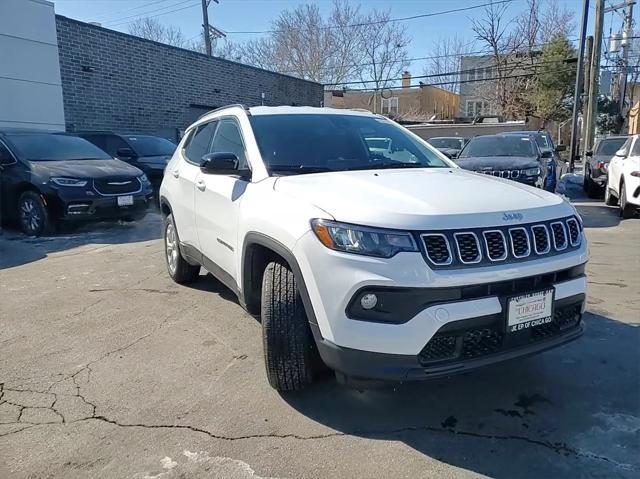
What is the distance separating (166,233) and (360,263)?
3.59 m

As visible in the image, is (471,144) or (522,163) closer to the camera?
(522,163)

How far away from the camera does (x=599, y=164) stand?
1246cm

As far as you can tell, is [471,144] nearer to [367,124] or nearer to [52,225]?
[367,124]

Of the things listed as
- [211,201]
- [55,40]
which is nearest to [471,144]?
[211,201]

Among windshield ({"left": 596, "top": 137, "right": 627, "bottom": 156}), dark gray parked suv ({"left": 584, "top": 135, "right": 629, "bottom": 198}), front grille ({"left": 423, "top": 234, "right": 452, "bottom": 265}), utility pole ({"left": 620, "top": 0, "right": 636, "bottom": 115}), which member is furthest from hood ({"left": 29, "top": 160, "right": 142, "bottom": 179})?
utility pole ({"left": 620, "top": 0, "right": 636, "bottom": 115})

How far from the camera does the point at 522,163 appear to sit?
862cm

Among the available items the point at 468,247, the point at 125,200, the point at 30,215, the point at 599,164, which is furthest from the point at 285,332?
the point at 599,164

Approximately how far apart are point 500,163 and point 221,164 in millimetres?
6484

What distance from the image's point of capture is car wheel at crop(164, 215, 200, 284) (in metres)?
5.23

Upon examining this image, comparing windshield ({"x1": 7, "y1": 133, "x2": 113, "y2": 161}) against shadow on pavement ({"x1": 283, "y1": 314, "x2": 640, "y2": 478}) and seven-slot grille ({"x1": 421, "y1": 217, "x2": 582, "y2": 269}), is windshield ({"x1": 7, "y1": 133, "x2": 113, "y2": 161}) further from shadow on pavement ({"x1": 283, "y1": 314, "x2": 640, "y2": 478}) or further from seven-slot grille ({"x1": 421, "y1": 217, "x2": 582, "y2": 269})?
seven-slot grille ({"x1": 421, "y1": 217, "x2": 582, "y2": 269})

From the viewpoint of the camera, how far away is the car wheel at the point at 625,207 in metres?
9.34

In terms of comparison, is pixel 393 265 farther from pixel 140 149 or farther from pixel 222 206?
pixel 140 149

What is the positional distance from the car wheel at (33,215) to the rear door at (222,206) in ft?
16.0

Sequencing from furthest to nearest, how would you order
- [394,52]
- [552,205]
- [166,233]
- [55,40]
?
[394,52]
[55,40]
[166,233]
[552,205]
